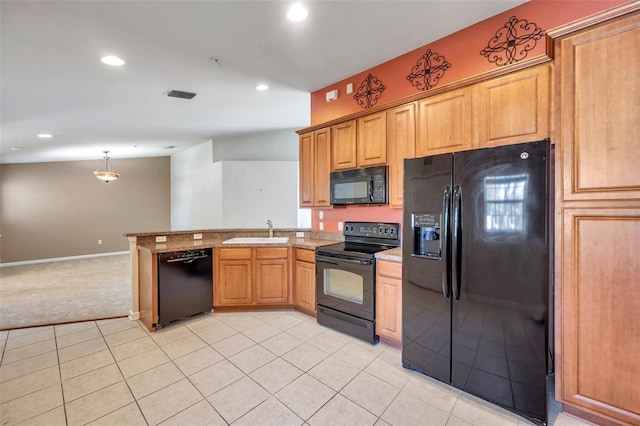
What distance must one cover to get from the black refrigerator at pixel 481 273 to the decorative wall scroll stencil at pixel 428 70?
41.3 inches

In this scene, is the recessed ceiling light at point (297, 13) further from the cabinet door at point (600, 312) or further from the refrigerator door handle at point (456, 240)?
the cabinet door at point (600, 312)

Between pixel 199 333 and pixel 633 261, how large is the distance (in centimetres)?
348

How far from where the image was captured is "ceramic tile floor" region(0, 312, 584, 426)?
71.9 inches

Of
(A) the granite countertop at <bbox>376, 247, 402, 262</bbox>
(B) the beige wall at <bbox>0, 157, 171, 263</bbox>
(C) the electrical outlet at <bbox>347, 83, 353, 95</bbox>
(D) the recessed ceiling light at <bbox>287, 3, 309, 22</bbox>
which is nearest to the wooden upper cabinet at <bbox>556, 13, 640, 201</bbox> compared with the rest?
(A) the granite countertop at <bbox>376, 247, 402, 262</bbox>

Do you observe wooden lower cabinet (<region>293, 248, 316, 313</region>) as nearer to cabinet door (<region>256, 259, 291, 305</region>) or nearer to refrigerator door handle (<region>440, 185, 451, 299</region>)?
cabinet door (<region>256, 259, 291, 305</region>)

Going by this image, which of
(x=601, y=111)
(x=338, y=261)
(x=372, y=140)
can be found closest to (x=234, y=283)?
(x=338, y=261)

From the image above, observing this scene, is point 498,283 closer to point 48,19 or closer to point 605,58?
point 605,58

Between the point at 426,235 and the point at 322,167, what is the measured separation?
68.1 inches

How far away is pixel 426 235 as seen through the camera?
2.22 metres

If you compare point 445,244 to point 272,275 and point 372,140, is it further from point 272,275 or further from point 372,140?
point 272,275

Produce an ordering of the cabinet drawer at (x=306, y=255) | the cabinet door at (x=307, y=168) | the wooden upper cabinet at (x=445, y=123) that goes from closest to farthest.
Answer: the wooden upper cabinet at (x=445, y=123) → the cabinet drawer at (x=306, y=255) → the cabinet door at (x=307, y=168)

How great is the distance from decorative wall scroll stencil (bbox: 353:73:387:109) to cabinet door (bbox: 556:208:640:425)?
7.00 feet

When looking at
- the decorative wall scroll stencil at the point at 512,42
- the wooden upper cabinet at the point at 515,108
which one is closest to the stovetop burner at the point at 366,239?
the wooden upper cabinet at the point at 515,108

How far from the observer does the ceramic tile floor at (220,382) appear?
1.83 meters
